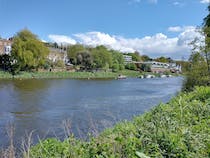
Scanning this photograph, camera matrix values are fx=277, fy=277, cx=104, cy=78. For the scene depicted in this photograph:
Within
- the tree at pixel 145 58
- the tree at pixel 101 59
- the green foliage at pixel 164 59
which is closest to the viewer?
the tree at pixel 101 59

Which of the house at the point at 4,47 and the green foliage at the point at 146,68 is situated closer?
the house at the point at 4,47

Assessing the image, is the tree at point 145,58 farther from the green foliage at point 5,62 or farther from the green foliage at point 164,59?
the green foliage at point 5,62

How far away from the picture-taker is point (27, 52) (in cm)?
6144

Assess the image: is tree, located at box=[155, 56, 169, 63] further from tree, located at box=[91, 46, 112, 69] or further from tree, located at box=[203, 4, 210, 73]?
tree, located at box=[203, 4, 210, 73]

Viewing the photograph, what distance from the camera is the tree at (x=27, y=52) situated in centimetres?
6100

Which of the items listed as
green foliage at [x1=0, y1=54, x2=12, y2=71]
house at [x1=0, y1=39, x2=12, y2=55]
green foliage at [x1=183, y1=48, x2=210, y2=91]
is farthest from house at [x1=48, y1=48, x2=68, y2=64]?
green foliage at [x1=183, y1=48, x2=210, y2=91]

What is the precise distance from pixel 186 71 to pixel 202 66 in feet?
6.52

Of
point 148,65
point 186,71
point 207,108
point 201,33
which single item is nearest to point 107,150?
point 207,108

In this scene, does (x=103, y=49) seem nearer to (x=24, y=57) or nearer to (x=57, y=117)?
(x=24, y=57)

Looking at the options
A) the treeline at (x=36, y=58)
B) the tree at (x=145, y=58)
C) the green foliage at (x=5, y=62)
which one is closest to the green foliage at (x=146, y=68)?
the treeline at (x=36, y=58)

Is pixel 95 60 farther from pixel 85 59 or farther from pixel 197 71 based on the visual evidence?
pixel 197 71

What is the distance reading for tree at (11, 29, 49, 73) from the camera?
61000 millimetres

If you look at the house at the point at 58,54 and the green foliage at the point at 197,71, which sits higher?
the house at the point at 58,54

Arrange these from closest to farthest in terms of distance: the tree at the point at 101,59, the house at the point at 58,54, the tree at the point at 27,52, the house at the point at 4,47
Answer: the tree at the point at 27,52
the tree at the point at 101,59
the house at the point at 4,47
the house at the point at 58,54
